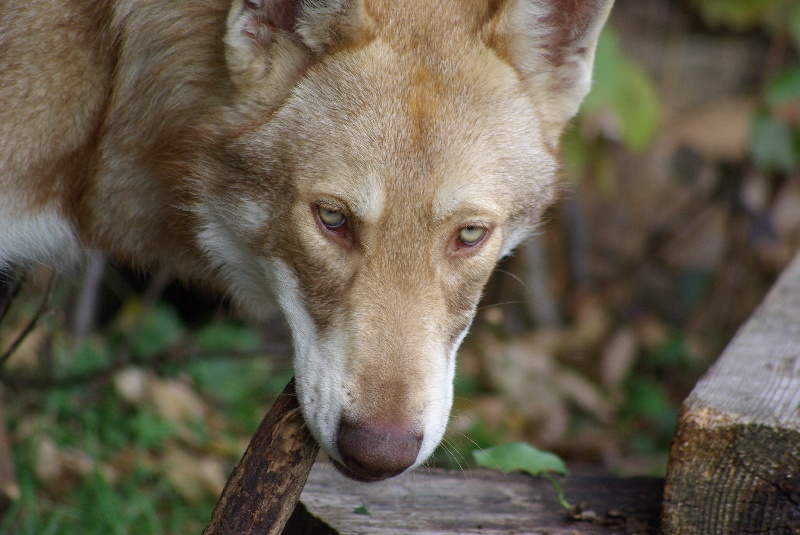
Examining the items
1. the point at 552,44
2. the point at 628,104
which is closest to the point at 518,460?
the point at 552,44

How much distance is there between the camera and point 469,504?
2.78 metres

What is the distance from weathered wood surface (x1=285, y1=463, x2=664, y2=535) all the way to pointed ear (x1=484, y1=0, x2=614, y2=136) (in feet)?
4.53

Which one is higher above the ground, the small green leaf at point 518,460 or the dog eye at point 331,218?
the dog eye at point 331,218

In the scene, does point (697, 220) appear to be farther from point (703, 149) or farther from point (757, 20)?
point (757, 20)

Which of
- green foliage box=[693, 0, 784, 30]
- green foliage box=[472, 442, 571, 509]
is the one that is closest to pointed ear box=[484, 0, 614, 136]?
green foliage box=[472, 442, 571, 509]

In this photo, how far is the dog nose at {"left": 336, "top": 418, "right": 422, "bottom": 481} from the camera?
2525 millimetres

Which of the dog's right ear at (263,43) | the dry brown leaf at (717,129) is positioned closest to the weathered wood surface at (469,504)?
the dog's right ear at (263,43)

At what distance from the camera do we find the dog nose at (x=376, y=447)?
8.29 feet

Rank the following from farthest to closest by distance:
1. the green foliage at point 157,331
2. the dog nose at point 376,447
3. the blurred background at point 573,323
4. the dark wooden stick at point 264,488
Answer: the green foliage at point 157,331
the blurred background at point 573,323
the dog nose at point 376,447
the dark wooden stick at point 264,488

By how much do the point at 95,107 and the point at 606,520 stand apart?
7.40 ft

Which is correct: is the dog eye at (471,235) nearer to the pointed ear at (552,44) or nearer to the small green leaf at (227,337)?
the pointed ear at (552,44)

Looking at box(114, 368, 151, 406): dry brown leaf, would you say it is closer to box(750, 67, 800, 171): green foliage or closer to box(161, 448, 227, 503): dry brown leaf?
box(161, 448, 227, 503): dry brown leaf

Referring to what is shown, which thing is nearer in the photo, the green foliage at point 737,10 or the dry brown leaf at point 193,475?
the dry brown leaf at point 193,475

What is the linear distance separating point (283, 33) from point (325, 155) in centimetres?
47
